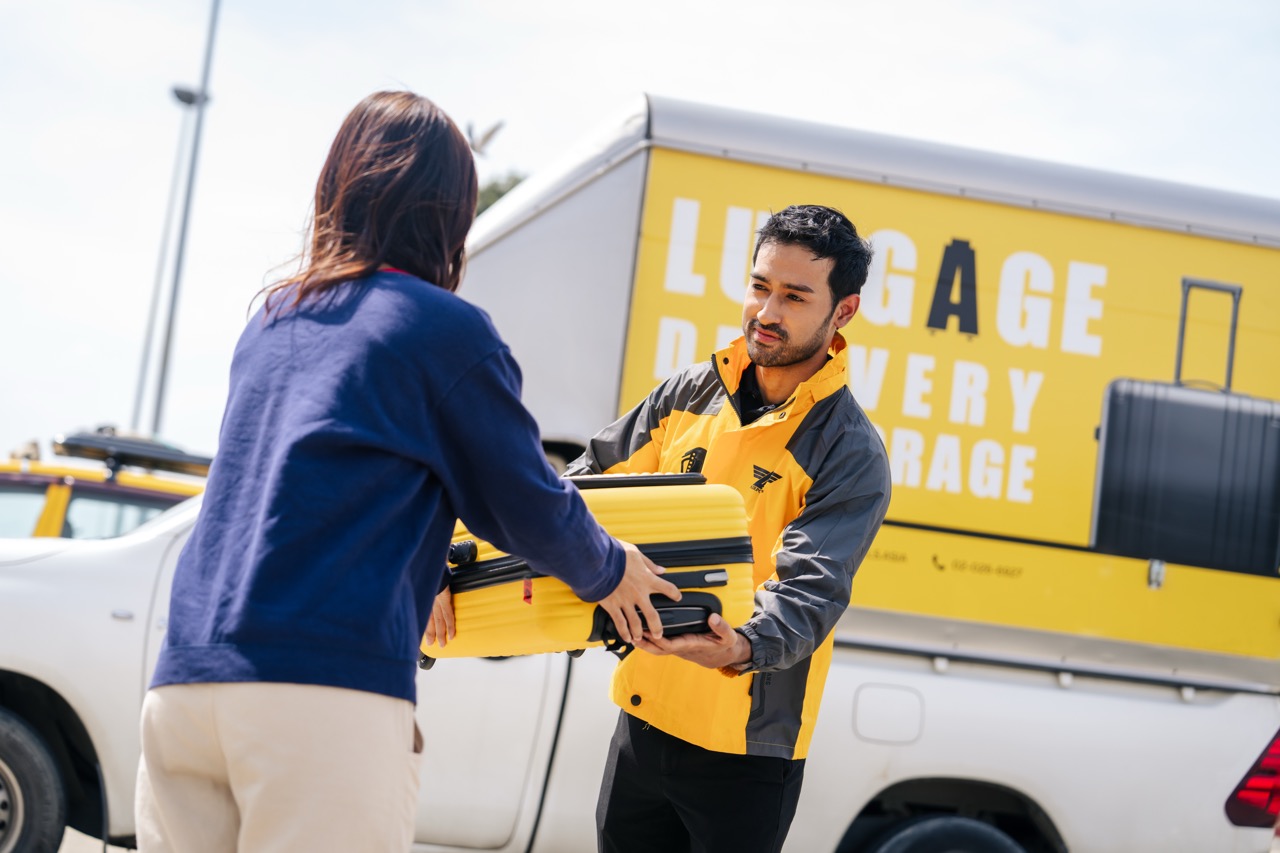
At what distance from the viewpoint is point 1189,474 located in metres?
5.01

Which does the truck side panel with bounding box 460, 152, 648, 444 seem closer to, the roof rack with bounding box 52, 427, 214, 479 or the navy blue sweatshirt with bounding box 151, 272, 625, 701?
the navy blue sweatshirt with bounding box 151, 272, 625, 701

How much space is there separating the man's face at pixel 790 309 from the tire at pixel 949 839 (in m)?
2.38

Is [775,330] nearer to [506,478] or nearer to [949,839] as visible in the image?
[506,478]

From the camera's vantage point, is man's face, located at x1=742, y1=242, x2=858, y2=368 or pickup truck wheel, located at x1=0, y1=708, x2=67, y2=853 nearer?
man's face, located at x1=742, y1=242, x2=858, y2=368

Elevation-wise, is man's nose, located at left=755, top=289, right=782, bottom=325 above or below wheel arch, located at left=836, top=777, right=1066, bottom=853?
above

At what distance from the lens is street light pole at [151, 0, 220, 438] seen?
62.7ft

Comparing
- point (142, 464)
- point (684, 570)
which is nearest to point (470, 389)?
point (684, 570)

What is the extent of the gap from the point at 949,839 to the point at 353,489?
3409mm

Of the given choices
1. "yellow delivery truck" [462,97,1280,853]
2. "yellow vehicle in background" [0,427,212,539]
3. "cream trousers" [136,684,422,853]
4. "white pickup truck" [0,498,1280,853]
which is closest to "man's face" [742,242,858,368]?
"cream trousers" [136,684,422,853]

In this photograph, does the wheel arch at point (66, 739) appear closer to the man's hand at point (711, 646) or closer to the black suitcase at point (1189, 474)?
the man's hand at point (711, 646)

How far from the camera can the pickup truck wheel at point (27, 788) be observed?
4.40m

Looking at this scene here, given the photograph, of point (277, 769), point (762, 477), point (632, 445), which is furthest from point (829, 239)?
point (277, 769)

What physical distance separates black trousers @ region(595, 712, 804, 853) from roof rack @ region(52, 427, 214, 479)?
5.10m

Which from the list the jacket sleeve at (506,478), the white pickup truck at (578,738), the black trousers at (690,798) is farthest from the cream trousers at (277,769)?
→ the white pickup truck at (578,738)
